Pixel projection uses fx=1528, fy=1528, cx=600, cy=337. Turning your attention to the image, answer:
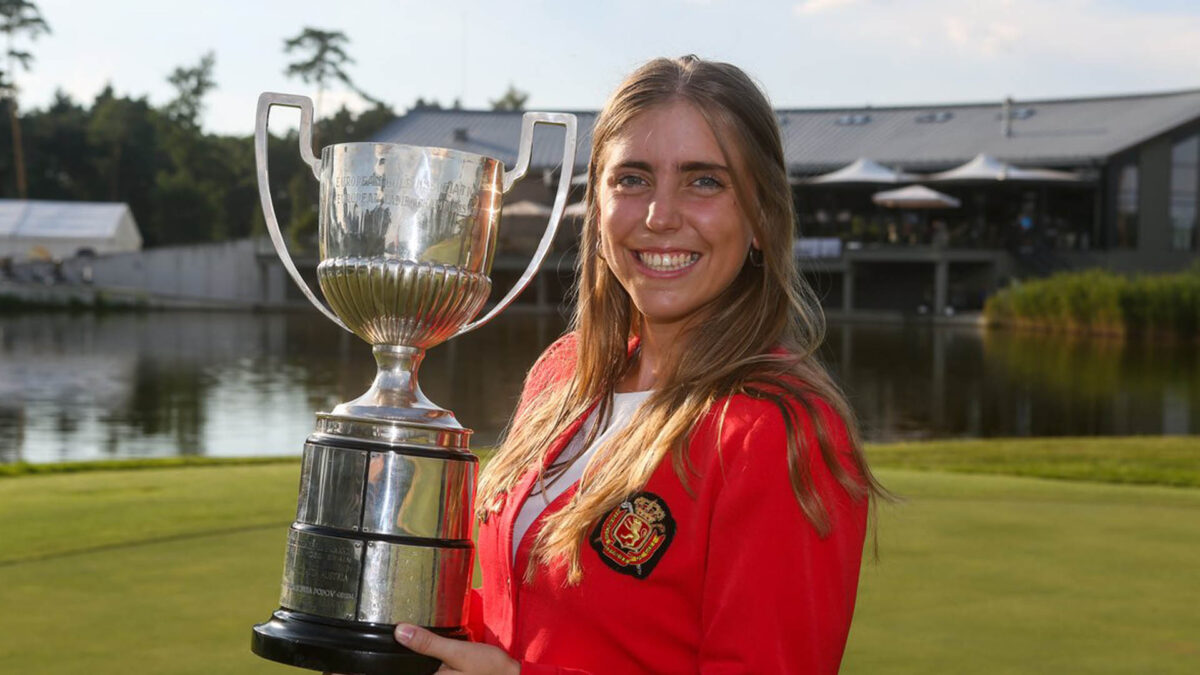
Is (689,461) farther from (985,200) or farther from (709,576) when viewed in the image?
(985,200)

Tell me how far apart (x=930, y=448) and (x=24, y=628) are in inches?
357

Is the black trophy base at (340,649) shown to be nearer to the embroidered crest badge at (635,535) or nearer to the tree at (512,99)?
the embroidered crest badge at (635,535)

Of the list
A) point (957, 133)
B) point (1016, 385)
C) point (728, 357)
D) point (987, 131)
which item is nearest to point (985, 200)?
point (987, 131)

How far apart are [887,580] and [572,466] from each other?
283cm


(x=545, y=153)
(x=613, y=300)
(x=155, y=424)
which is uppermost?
(x=545, y=153)

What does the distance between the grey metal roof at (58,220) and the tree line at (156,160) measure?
30.1 feet

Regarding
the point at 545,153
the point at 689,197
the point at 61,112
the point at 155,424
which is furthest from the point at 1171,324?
the point at 61,112

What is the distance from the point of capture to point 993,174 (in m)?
41.8

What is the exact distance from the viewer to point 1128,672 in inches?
152

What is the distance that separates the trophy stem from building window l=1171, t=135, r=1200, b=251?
4535 cm

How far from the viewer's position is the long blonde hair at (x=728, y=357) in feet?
6.73

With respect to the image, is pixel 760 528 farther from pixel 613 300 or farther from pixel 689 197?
pixel 613 300

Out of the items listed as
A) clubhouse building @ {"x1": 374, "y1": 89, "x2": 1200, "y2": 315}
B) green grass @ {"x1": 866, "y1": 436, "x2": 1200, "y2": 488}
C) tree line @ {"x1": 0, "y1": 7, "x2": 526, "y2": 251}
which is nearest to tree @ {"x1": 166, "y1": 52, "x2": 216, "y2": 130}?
tree line @ {"x1": 0, "y1": 7, "x2": 526, "y2": 251}

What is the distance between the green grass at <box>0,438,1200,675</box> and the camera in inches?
156
